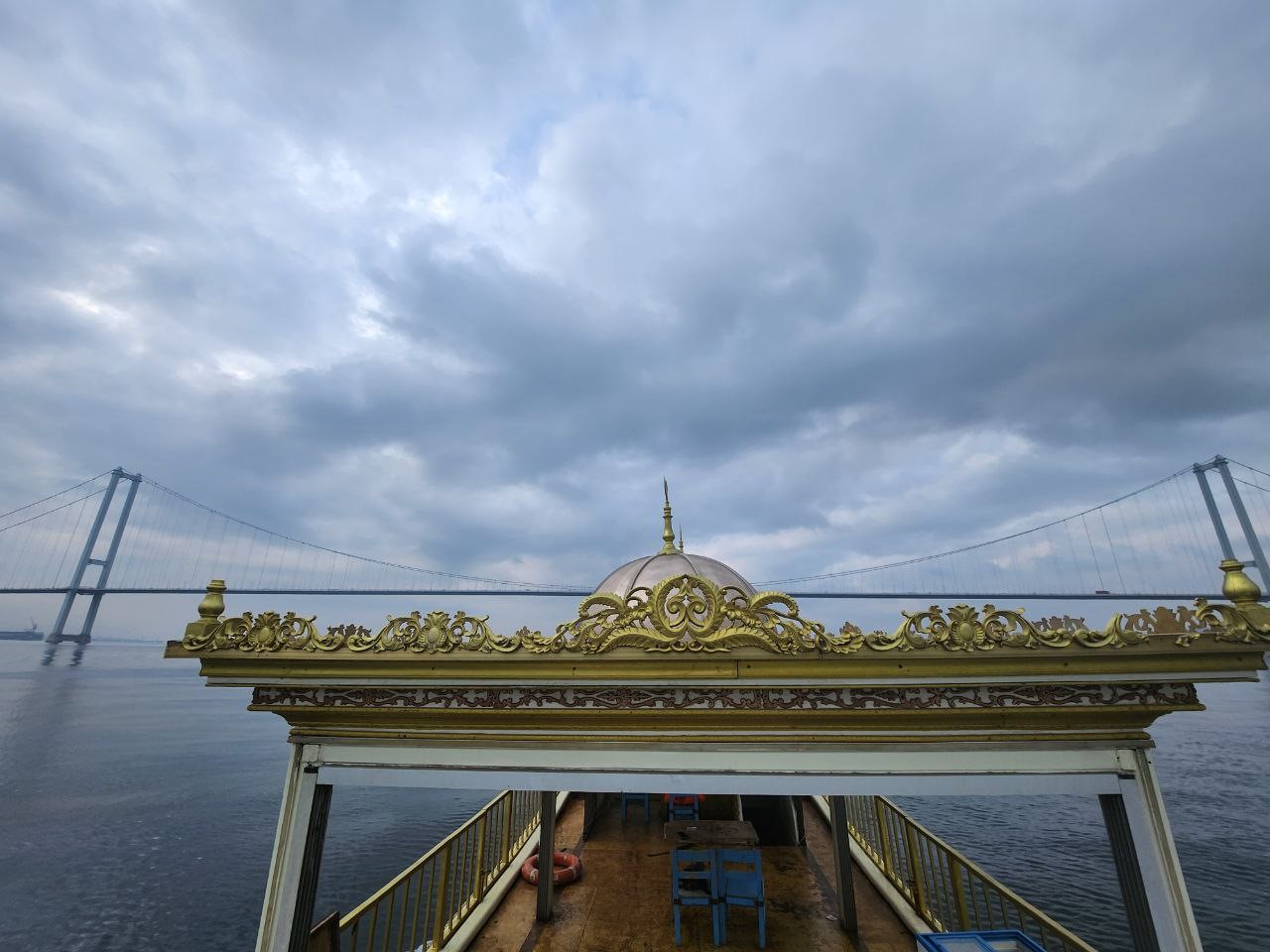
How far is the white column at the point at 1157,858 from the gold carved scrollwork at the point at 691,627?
175cm

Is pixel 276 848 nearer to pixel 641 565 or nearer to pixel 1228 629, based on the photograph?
pixel 641 565

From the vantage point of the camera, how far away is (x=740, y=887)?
252 inches

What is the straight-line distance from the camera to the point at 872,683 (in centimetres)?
337

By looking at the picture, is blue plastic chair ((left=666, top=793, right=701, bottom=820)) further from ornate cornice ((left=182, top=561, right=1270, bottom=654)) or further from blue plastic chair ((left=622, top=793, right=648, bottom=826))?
ornate cornice ((left=182, top=561, right=1270, bottom=654))

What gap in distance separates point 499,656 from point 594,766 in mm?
881

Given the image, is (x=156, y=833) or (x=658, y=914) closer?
(x=658, y=914)

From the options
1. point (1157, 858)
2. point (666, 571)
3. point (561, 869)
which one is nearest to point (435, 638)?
point (666, 571)

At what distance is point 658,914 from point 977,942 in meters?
3.74

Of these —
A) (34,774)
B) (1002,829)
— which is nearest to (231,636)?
(1002,829)

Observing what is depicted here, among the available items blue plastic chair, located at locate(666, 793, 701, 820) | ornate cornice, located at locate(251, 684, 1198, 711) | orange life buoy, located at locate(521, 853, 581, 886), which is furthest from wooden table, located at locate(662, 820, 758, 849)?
ornate cornice, located at locate(251, 684, 1198, 711)

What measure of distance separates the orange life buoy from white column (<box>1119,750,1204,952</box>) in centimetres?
667

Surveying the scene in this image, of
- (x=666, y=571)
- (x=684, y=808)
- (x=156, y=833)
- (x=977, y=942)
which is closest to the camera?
(x=977, y=942)

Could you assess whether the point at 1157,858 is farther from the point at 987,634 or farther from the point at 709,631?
the point at 709,631

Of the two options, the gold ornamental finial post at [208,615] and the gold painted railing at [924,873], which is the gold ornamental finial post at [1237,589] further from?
the gold ornamental finial post at [208,615]
